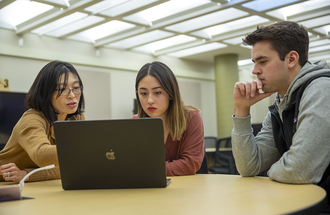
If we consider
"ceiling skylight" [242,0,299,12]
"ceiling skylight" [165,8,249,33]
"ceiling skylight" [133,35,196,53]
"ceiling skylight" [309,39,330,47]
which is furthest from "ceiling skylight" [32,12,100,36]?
"ceiling skylight" [309,39,330,47]

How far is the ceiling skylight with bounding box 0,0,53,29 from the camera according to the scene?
5227 mm

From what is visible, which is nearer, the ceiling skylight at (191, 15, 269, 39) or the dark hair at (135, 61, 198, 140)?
the dark hair at (135, 61, 198, 140)

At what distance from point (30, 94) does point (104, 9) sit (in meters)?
3.84

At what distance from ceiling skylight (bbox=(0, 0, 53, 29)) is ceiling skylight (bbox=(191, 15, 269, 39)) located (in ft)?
10.0

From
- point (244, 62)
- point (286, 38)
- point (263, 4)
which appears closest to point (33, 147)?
point (286, 38)

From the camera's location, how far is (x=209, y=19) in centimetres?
616

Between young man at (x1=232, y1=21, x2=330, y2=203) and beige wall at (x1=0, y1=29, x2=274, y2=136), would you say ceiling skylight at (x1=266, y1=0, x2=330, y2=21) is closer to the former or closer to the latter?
beige wall at (x1=0, y1=29, x2=274, y2=136)

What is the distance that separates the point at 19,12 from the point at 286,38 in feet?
17.4

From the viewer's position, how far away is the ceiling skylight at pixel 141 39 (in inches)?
272

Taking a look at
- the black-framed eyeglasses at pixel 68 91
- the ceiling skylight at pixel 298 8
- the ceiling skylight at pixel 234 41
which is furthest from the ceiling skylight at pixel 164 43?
the black-framed eyeglasses at pixel 68 91

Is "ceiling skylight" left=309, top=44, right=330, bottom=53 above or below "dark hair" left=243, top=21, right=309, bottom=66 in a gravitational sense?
above

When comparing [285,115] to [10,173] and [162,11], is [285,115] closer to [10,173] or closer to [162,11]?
[10,173]

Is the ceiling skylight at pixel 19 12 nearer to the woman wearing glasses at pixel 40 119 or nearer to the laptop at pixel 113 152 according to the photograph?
the woman wearing glasses at pixel 40 119

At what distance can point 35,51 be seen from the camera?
6422 millimetres
